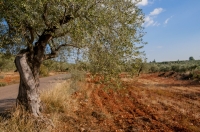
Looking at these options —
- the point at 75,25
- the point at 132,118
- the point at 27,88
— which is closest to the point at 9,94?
the point at 27,88

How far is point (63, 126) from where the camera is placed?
24.4ft

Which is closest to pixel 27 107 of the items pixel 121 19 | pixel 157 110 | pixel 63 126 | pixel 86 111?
pixel 63 126

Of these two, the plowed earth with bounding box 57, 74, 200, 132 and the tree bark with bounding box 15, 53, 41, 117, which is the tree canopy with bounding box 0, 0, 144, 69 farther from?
the plowed earth with bounding box 57, 74, 200, 132

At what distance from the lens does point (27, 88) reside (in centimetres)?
711

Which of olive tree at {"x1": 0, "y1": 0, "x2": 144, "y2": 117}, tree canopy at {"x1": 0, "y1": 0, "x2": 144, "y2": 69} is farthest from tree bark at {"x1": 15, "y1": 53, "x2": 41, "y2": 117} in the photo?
tree canopy at {"x1": 0, "y1": 0, "x2": 144, "y2": 69}

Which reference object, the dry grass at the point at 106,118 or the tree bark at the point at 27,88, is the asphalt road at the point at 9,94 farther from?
the tree bark at the point at 27,88

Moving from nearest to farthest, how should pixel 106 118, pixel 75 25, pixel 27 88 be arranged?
pixel 75 25, pixel 27 88, pixel 106 118

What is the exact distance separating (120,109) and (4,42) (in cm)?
714

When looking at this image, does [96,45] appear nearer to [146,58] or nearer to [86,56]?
[86,56]

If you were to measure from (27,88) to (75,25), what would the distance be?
130 inches

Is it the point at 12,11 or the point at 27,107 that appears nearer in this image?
the point at 12,11

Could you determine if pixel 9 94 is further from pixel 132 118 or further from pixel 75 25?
pixel 75 25

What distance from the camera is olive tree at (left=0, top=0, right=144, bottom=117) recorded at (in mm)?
5867

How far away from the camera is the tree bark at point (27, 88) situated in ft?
22.9
